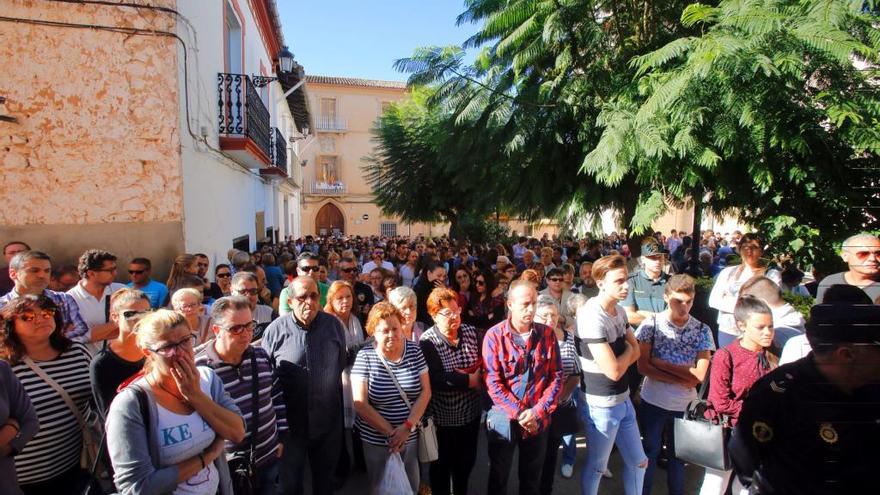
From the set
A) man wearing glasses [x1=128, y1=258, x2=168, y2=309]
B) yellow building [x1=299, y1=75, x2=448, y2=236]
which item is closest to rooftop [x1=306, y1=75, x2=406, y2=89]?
yellow building [x1=299, y1=75, x2=448, y2=236]

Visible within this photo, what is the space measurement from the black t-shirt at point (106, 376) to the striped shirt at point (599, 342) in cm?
272

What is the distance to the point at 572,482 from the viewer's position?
4047mm

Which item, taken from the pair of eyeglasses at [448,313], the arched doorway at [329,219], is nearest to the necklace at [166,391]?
the pair of eyeglasses at [448,313]

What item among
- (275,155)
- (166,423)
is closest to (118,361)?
(166,423)

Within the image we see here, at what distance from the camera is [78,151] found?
5.54 meters

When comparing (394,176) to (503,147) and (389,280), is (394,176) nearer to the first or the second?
(503,147)

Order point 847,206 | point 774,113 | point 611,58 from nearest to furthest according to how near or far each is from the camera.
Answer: point 774,113 → point 847,206 → point 611,58

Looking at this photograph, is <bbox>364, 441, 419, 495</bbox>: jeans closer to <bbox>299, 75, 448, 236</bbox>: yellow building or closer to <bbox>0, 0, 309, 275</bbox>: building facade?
<bbox>0, 0, 309, 275</bbox>: building facade

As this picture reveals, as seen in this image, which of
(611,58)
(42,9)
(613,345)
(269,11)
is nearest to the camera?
(613,345)

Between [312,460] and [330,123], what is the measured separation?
33.3m

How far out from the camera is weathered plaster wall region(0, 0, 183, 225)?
5.41 m

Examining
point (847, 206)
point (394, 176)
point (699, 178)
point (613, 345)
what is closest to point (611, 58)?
point (699, 178)

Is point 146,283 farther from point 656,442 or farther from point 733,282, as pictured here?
point 733,282

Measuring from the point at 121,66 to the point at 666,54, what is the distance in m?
5.78
